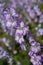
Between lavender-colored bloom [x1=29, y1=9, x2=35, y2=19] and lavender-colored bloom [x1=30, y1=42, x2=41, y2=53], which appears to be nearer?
lavender-colored bloom [x1=30, y1=42, x2=41, y2=53]

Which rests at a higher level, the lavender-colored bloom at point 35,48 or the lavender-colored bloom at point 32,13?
the lavender-colored bloom at point 35,48

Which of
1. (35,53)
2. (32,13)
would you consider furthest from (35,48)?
(32,13)

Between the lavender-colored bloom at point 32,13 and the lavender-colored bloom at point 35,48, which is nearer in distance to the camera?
the lavender-colored bloom at point 35,48

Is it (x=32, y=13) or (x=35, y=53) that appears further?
(x=32, y=13)

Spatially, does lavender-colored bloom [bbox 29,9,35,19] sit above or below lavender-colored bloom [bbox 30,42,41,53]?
below

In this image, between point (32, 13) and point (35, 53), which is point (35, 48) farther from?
point (32, 13)

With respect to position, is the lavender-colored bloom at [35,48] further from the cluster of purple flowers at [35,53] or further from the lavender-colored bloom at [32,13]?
the lavender-colored bloom at [32,13]

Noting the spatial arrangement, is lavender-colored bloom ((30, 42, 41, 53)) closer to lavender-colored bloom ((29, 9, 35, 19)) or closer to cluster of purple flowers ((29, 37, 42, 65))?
cluster of purple flowers ((29, 37, 42, 65))

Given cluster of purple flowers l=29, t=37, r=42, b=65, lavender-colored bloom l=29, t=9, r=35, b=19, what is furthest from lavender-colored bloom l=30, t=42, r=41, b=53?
lavender-colored bloom l=29, t=9, r=35, b=19

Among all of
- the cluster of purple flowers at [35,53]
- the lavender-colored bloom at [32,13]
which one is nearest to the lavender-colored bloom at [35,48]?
the cluster of purple flowers at [35,53]

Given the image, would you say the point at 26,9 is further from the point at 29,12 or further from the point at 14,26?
the point at 14,26

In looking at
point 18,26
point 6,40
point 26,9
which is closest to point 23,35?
point 18,26
